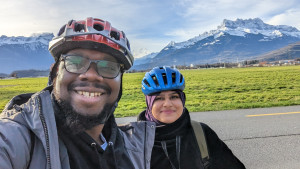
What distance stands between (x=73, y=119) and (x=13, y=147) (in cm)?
45

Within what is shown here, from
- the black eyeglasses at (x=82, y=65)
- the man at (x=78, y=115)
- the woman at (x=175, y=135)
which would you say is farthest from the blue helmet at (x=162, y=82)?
the black eyeglasses at (x=82, y=65)

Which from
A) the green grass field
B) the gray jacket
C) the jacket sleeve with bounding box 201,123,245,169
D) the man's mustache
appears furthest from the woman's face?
the green grass field

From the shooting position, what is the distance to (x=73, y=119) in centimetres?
158

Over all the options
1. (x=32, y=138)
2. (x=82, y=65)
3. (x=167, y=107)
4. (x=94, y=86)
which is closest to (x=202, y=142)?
(x=167, y=107)

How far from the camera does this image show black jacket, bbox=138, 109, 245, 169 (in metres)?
2.33

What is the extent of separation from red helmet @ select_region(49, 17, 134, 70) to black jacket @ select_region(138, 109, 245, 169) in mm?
1009

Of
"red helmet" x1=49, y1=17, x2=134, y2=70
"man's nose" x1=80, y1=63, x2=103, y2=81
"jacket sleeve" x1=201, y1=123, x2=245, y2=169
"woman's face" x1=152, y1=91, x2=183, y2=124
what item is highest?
"red helmet" x1=49, y1=17, x2=134, y2=70

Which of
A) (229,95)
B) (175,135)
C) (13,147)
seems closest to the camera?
(13,147)

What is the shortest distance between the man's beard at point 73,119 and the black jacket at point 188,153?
953 mm

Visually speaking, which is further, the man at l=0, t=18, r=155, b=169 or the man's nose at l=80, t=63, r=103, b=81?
the man's nose at l=80, t=63, r=103, b=81

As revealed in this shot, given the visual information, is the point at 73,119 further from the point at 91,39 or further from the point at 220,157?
the point at 220,157

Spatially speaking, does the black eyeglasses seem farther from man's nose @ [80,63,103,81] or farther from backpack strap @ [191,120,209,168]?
backpack strap @ [191,120,209,168]

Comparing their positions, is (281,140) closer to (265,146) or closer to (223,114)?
(265,146)

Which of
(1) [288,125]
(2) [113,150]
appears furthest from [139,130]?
(1) [288,125]
